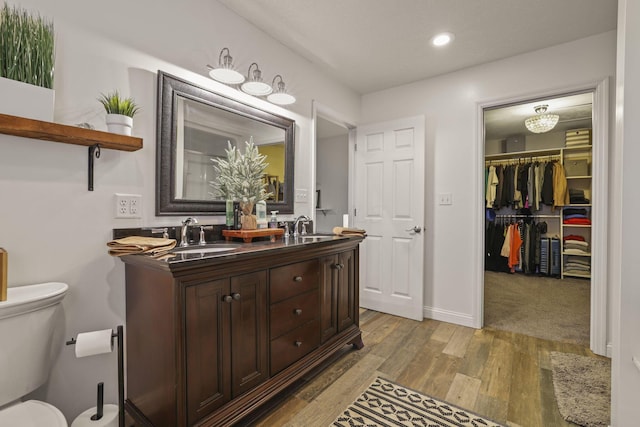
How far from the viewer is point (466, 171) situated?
9.39 ft

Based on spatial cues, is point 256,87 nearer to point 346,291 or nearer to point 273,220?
point 273,220

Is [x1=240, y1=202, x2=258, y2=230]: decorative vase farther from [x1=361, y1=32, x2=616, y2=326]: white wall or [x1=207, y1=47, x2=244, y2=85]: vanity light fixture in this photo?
[x1=361, y1=32, x2=616, y2=326]: white wall

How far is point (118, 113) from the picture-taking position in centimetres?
145

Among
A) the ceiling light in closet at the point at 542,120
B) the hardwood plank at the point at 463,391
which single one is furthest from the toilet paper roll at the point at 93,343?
the ceiling light in closet at the point at 542,120

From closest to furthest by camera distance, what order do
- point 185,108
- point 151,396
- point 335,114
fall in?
point 151,396, point 185,108, point 335,114

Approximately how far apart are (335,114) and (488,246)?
157 inches

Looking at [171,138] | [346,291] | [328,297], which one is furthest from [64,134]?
[346,291]

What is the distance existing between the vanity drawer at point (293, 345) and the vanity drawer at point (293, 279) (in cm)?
23

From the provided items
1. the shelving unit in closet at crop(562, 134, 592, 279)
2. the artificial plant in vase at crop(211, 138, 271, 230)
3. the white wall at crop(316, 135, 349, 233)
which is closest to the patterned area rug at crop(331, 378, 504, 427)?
the artificial plant in vase at crop(211, 138, 271, 230)

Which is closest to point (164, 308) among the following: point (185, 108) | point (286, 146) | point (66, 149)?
point (66, 149)

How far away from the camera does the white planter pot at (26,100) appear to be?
1128mm

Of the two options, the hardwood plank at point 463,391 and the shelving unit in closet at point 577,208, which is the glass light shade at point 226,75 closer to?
the hardwood plank at point 463,391

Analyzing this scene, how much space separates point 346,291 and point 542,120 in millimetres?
3588

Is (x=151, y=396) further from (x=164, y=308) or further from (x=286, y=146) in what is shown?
(x=286, y=146)
